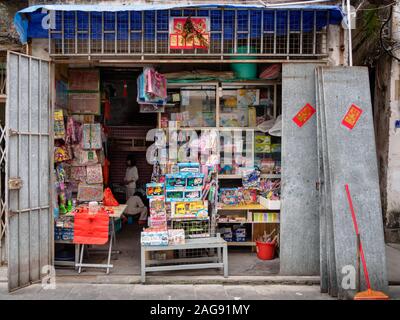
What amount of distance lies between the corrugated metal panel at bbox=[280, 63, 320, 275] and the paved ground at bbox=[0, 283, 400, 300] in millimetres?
435

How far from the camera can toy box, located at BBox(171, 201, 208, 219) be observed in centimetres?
632

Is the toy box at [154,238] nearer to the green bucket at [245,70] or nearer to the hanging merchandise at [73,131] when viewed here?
the hanging merchandise at [73,131]

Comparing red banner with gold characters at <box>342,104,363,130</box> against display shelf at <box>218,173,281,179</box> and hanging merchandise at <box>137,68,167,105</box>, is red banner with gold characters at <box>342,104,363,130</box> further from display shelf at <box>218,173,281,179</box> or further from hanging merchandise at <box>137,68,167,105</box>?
hanging merchandise at <box>137,68,167,105</box>

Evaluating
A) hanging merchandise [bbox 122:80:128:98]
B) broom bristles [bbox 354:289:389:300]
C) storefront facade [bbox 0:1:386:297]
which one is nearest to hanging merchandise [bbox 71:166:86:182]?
storefront facade [bbox 0:1:386:297]

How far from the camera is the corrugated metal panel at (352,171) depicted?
207 inches

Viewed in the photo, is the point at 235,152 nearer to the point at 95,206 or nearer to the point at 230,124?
the point at 230,124

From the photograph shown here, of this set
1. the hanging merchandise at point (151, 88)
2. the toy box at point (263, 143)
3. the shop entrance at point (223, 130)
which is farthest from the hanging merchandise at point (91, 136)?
the toy box at point (263, 143)

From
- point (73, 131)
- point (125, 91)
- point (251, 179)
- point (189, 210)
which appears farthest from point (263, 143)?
point (125, 91)

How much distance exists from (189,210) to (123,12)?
10.2 ft

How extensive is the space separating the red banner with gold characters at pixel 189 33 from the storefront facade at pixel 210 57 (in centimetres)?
2

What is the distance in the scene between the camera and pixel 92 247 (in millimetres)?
7266

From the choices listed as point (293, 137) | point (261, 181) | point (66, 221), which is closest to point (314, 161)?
point (293, 137)

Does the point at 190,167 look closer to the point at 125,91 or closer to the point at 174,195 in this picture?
the point at 174,195

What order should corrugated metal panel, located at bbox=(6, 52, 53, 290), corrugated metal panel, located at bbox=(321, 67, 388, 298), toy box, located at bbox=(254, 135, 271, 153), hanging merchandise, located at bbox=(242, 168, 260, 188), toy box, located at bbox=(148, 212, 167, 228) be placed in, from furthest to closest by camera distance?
toy box, located at bbox=(254, 135, 271, 153) → hanging merchandise, located at bbox=(242, 168, 260, 188) → toy box, located at bbox=(148, 212, 167, 228) → corrugated metal panel, located at bbox=(6, 52, 53, 290) → corrugated metal panel, located at bbox=(321, 67, 388, 298)
